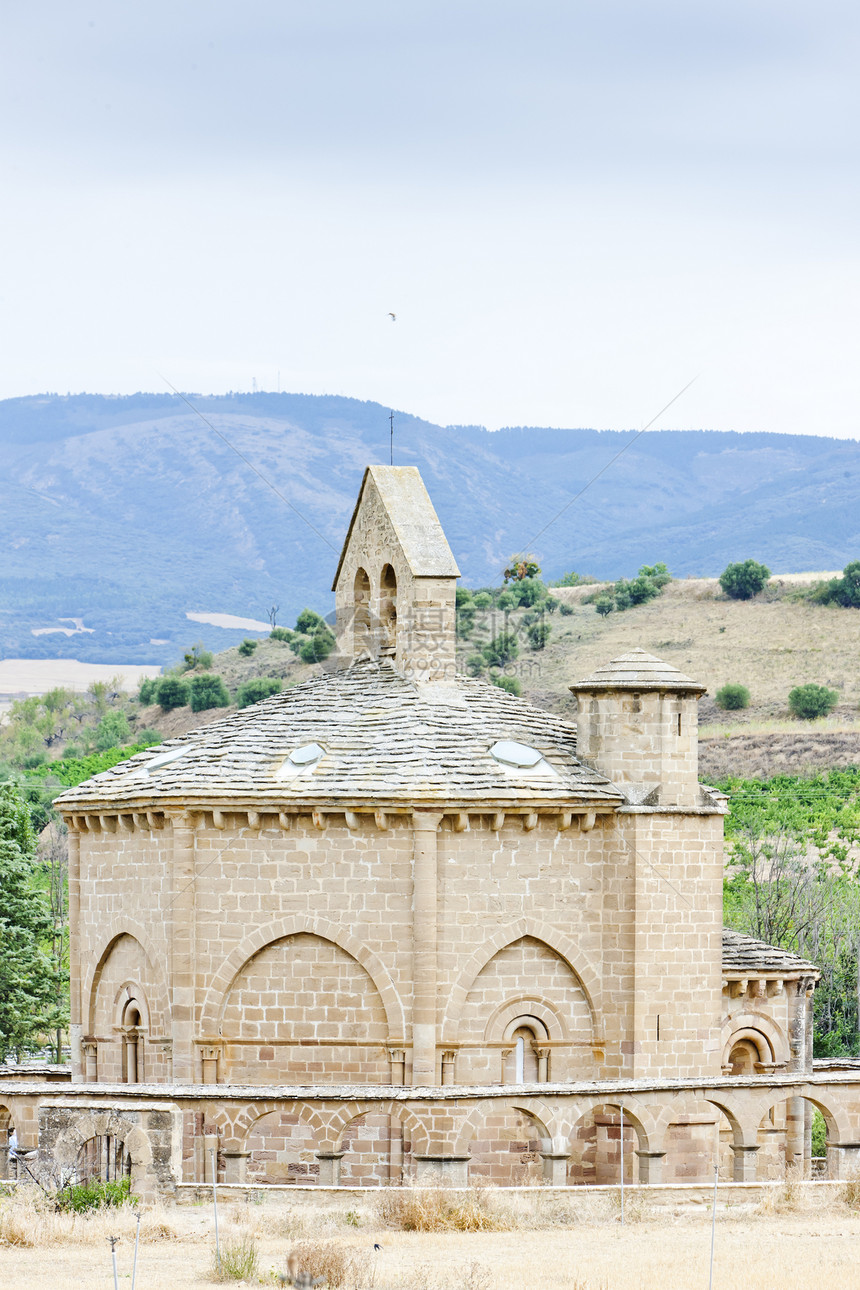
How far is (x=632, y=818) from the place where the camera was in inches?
1011

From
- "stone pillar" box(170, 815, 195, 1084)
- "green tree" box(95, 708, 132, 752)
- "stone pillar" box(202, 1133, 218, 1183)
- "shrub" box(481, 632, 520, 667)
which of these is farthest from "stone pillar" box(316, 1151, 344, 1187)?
"green tree" box(95, 708, 132, 752)

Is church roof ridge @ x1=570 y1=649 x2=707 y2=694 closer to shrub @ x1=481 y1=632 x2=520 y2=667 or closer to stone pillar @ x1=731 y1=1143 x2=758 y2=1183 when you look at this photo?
stone pillar @ x1=731 y1=1143 x2=758 y2=1183

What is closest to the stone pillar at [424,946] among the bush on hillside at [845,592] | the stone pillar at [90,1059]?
the stone pillar at [90,1059]

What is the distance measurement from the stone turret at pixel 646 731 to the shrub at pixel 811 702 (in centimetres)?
6430

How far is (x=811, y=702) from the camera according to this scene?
292 ft

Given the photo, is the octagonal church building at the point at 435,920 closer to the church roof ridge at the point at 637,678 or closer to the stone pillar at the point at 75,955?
the church roof ridge at the point at 637,678

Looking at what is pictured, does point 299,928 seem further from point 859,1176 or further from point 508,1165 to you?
point 859,1176

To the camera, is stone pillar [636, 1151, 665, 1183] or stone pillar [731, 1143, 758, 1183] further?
stone pillar [731, 1143, 758, 1183]

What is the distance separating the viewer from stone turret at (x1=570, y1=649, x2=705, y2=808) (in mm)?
25922

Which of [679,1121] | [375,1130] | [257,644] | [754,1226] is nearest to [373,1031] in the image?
[375,1130]

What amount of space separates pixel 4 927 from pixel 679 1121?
72.2 feet

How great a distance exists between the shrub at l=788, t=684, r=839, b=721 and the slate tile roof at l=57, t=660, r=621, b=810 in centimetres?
6215

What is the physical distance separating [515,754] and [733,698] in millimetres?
66536

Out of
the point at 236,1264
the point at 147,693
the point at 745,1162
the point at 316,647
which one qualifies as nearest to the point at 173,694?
the point at 147,693
